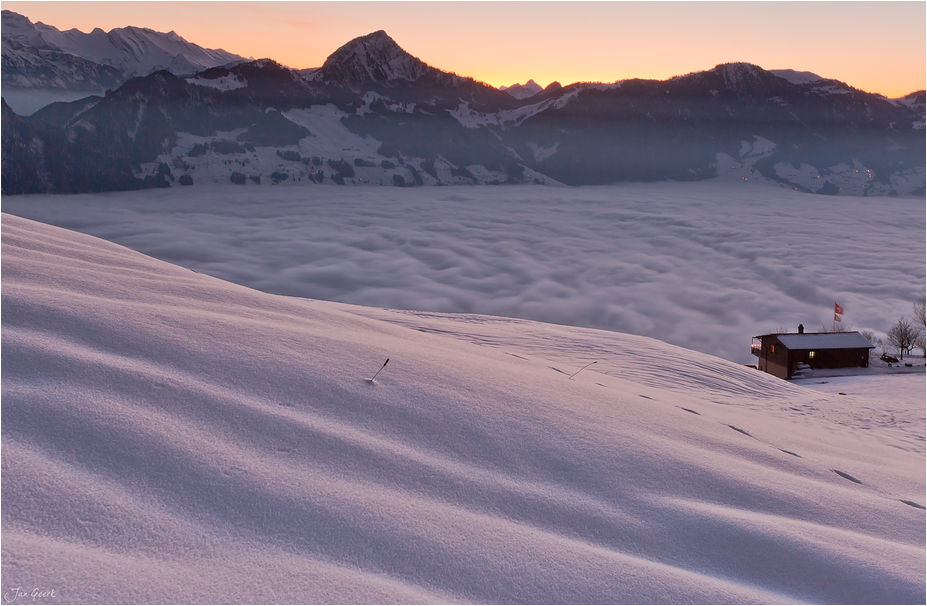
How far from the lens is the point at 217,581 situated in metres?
2.87

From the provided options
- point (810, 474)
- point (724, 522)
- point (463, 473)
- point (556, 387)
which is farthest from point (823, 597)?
point (556, 387)

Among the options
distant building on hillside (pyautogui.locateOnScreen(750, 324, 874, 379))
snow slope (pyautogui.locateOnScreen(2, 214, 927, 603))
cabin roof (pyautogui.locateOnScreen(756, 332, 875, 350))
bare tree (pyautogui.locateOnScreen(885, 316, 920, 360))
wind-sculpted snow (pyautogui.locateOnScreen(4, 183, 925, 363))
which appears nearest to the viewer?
snow slope (pyautogui.locateOnScreen(2, 214, 927, 603))

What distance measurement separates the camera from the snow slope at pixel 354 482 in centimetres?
308

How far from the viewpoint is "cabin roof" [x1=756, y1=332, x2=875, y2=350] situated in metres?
40.9

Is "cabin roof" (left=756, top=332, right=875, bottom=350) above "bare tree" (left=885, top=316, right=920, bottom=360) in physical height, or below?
above

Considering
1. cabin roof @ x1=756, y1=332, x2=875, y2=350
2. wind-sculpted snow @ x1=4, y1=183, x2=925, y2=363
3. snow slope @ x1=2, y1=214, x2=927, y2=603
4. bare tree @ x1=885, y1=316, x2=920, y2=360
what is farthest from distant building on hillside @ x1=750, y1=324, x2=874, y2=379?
wind-sculpted snow @ x1=4, y1=183, x2=925, y2=363

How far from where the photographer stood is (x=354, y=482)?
12.9 ft

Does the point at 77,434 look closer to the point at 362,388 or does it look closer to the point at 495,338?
the point at 362,388

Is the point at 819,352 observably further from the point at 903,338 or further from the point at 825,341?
the point at 903,338

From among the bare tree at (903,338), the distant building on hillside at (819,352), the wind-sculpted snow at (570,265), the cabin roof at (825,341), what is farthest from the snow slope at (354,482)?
the wind-sculpted snow at (570,265)

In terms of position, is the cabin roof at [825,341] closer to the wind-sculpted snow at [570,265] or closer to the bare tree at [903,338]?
the bare tree at [903,338]

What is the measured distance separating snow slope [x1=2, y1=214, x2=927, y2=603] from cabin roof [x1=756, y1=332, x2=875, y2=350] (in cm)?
3854

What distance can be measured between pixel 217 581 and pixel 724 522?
3621mm

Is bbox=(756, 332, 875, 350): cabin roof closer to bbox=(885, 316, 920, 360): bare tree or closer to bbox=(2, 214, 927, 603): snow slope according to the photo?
bbox=(885, 316, 920, 360): bare tree
